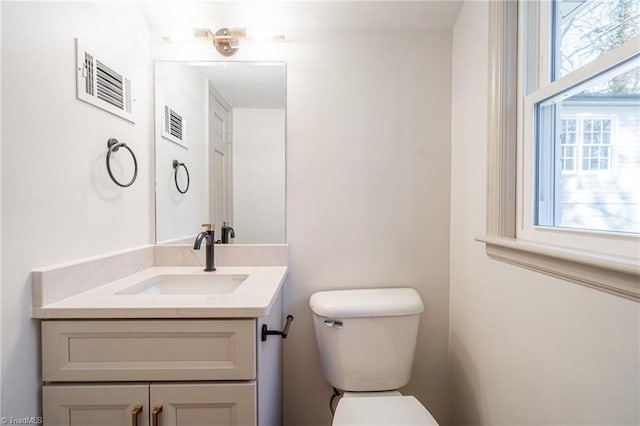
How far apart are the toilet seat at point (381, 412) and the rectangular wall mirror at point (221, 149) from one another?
2.45 ft

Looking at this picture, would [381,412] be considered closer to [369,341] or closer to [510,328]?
[369,341]

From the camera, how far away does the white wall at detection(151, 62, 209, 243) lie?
1410 millimetres

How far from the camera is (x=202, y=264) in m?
1.40

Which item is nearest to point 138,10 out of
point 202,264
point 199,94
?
point 199,94

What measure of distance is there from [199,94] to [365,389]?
5.11ft

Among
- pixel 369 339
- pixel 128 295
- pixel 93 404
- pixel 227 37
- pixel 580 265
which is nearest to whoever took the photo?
pixel 580 265

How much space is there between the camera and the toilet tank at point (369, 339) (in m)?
1.19

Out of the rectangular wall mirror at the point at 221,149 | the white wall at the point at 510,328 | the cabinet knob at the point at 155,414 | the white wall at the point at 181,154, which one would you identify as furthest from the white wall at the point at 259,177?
the white wall at the point at 510,328

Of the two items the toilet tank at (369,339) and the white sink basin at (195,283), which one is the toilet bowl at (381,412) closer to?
the toilet tank at (369,339)

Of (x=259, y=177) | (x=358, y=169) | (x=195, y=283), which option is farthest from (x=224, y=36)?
(x=195, y=283)

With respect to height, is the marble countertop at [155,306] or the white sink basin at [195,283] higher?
the marble countertop at [155,306]

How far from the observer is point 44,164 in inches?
32.1

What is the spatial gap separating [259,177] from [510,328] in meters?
1.18

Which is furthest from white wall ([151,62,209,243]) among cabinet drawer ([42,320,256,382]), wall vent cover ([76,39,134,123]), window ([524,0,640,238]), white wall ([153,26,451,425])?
window ([524,0,640,238])
